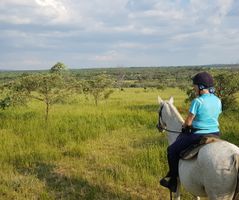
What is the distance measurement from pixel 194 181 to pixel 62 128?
32.3 feet

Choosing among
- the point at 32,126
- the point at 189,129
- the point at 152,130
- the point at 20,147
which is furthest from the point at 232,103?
the point at 189,129

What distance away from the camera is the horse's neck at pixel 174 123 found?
601cm

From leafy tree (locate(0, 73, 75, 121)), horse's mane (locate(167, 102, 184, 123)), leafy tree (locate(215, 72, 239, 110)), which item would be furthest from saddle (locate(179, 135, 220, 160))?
leafy tree (locate(215, 72, 239, 110))

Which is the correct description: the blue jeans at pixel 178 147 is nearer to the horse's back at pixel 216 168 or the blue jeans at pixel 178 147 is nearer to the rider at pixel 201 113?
the rider at pixel 201 113

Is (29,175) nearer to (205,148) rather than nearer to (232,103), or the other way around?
(205,148)

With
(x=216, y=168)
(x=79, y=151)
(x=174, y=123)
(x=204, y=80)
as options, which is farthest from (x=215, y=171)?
(x=79, y=151)

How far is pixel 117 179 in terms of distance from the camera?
7.69 metres

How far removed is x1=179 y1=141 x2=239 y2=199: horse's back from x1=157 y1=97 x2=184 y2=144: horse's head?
4.37 feet

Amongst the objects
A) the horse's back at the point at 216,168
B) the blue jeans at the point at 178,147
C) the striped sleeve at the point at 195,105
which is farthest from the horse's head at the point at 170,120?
the horse's back at the point at 216,168

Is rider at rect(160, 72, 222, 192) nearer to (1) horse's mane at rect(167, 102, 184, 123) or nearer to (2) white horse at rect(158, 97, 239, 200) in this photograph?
(2) white horse at rect(158, 97, 239, 200)

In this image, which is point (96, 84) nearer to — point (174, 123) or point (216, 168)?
point (174, 123)

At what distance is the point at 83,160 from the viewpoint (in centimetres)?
951

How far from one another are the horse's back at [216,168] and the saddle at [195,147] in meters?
0.11

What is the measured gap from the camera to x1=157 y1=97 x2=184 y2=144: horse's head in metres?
6.05
